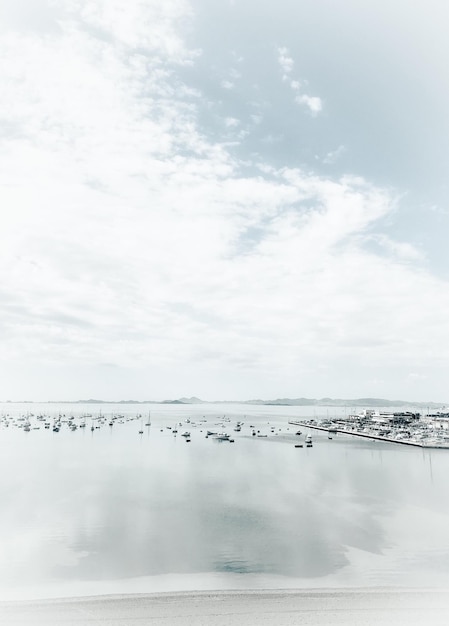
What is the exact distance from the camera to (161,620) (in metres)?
8.74

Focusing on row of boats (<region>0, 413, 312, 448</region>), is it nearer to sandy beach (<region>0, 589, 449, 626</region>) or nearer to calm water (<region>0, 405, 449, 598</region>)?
calm water (<region>0, 405, 449, 598</region>)

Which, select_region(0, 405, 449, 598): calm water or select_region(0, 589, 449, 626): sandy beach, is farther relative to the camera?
select_region(0, 405, 449, 598): calm water

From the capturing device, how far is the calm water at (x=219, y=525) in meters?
11.6

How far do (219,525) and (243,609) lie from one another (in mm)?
7190

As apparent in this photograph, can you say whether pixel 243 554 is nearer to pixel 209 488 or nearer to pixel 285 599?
pixel 285 599

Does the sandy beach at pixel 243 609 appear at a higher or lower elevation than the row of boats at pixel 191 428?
higher

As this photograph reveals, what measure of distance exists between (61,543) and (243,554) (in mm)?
6314

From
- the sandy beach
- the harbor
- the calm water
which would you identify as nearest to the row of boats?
the harbor

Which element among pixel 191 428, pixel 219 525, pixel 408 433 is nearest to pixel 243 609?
pixel 219 525

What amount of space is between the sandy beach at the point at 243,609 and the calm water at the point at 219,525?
100 cm

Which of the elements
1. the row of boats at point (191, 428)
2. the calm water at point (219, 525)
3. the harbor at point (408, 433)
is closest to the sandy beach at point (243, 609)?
the calm water at point (219, 525)

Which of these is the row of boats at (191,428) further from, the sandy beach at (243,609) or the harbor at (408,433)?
the sandy beach at (243,609)

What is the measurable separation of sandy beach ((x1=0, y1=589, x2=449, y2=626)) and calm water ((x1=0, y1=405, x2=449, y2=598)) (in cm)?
100

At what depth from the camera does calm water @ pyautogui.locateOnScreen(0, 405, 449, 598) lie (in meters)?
11.6
